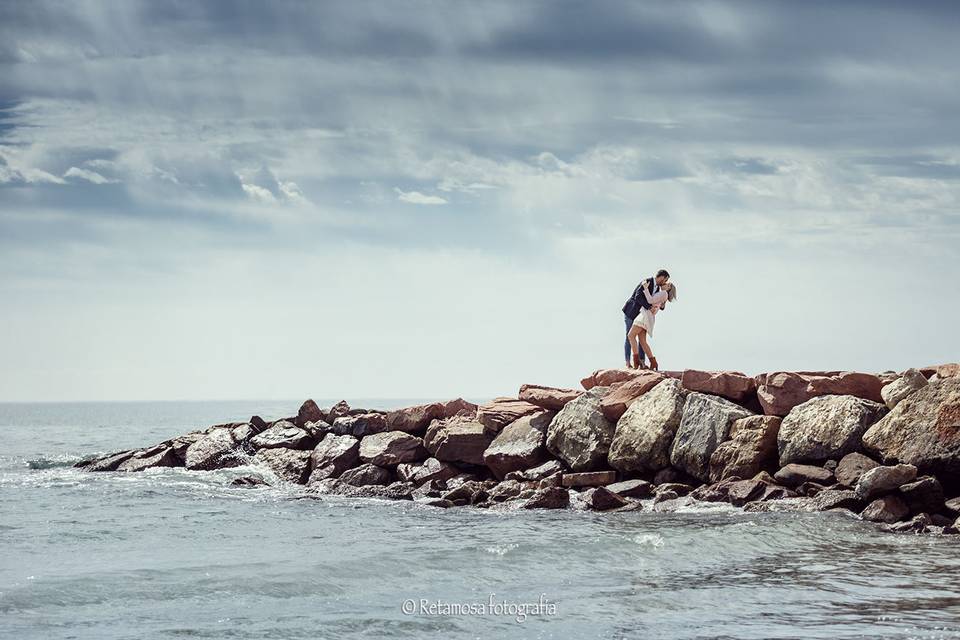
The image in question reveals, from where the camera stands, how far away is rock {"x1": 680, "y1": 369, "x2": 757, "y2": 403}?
77.1 ft

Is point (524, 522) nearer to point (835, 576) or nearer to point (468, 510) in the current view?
point (468, 510)

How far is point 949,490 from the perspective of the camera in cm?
1927

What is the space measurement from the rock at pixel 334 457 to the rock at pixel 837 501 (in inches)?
522

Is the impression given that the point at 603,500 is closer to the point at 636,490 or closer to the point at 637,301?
the point at 636,490

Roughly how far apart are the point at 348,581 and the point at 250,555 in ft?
10.7

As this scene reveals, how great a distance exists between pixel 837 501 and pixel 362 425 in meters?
Answer: 14.4

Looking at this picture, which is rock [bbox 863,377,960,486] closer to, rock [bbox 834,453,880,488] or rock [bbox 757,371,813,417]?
rock [bbox 834,453,880,488]

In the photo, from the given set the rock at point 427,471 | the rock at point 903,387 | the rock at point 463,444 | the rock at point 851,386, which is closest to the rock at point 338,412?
the rock at point 427,471

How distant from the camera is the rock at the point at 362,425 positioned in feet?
95.8

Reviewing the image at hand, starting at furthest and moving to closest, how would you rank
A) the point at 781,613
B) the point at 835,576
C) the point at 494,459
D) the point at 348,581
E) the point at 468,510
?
1. the point at 494,459
2. the point at 468,510
3. the point at 348,581
4. the point at 835,576
5. the point at 781,613

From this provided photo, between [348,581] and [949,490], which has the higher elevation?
[949,490]

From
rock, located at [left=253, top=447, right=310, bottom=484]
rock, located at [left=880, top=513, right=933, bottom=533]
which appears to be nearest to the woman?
rock, located at [left=880, top=513, right=933, bottom=533]

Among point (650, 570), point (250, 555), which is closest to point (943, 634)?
point (650, 570)

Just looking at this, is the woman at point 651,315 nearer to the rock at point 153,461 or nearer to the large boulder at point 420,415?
the large boulder at point 420,415
